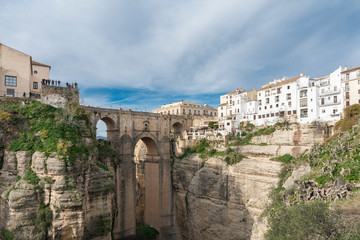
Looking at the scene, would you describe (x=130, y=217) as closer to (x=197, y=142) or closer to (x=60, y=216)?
(x=197, y=142)

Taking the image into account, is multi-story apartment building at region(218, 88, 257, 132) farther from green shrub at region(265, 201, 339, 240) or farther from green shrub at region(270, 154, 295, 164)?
green shrub at region(265, 201, 339, 240)

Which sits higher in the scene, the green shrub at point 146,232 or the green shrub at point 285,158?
the green shrub at point 285,158

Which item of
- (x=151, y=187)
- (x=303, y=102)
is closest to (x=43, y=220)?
(x=151, y=187)

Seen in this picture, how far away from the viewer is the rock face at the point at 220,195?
2064 centimetres

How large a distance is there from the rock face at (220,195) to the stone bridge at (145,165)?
5.44 feet

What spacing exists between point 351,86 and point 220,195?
1697cm

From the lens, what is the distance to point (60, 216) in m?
10.2

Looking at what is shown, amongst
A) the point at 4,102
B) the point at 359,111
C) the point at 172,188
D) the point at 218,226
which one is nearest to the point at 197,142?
the point at 172,188

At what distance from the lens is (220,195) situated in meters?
23.5

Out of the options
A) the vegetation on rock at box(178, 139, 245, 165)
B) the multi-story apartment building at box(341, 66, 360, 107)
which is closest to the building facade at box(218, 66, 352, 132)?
the multi-story apartment building at box(341, 66, 360, 107)

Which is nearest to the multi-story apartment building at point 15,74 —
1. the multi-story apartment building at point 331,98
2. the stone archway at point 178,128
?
the stone archway at point 178,128

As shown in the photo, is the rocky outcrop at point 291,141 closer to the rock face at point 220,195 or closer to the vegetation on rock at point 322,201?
the rock face at point 220,195

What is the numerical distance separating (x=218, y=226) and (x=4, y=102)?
67.7 feet

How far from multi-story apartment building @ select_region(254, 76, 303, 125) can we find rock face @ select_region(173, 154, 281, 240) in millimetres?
7425
